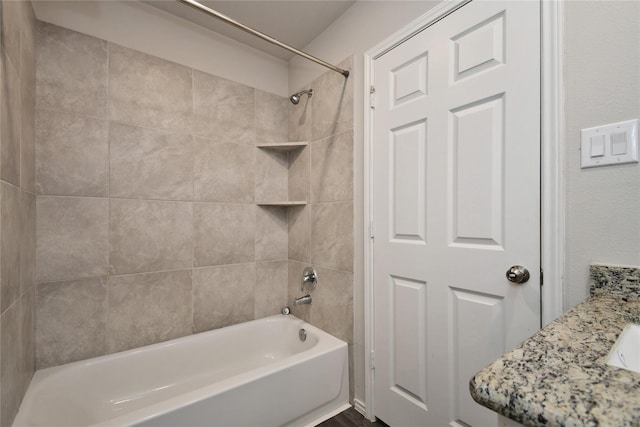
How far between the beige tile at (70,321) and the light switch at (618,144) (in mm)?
2286

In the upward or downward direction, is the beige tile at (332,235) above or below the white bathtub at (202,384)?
above

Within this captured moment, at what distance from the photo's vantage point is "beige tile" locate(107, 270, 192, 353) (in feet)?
5.22

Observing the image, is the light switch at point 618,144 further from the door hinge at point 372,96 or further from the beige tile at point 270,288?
the beige tile at point 270,288

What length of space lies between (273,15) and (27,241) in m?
1.83

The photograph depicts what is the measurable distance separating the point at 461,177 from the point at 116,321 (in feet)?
6.52

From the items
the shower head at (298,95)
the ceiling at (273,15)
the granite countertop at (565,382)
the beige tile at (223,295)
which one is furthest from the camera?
the shower head at (298,95)

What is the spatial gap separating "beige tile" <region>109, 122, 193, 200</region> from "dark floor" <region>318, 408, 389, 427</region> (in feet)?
5.27

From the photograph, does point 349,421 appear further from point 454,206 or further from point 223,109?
point 223,109

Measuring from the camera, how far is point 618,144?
806 mm

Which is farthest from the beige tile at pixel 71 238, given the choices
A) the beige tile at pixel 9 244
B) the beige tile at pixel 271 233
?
the beige tile at pixel 271 233

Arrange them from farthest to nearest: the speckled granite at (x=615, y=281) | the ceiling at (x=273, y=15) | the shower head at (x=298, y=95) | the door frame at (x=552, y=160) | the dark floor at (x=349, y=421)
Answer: the shower head at (x=298, y=95) → the ceiling at (x=273, y=15) → the dark floor at (x=349, y=421) → the door frame at (x=552, y=160) → the speckled granite at (x=615, y=281)

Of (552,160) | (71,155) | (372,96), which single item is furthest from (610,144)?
(71,155)

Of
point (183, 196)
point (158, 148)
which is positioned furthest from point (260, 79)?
point (183, 196)

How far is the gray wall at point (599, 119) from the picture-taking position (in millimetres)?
787
